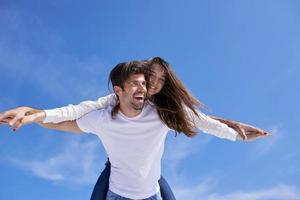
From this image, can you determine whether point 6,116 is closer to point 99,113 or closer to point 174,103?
point 99,113

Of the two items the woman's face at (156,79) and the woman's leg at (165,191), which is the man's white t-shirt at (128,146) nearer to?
the woman's leg at (165,191)

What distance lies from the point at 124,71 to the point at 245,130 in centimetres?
203

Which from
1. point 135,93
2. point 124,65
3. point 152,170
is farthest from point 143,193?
point 124,65

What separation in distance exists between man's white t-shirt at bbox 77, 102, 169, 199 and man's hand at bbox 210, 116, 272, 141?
120 cm

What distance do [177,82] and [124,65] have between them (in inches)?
33.3

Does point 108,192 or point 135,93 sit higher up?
point 135,93

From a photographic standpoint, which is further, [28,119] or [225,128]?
[225,128]

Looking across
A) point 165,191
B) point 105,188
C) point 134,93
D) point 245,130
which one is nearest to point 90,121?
point 134,93

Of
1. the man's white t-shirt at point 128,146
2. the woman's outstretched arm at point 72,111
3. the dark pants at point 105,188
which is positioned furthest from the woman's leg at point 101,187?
the woman's outstretched arm at point 72,111

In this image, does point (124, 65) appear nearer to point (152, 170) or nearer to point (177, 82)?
point (177, 82)

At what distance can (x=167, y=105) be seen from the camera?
6715 mm

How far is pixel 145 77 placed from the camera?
662cm

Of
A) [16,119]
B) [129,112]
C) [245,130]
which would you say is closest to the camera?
[16,119]

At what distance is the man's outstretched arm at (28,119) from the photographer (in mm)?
5391
